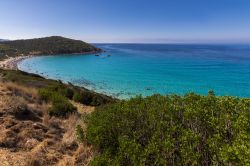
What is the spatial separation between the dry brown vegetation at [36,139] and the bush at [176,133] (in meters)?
1.27

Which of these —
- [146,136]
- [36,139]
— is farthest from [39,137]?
[146,136]

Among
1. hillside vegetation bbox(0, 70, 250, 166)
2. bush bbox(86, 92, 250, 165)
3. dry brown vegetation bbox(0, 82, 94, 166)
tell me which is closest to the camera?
bush bbox(86, 92, 250, 165)

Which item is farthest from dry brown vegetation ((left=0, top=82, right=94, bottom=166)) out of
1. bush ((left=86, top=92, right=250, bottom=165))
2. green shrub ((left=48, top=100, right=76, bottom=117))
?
bush ((left=86, top=92, right=250, bottom=165))

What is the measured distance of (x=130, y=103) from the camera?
990cm

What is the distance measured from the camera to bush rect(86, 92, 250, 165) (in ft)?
18.6

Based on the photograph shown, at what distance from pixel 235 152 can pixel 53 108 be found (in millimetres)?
11874

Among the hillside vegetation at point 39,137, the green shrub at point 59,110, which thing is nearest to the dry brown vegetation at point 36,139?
the hillside vegetation at point 39,137

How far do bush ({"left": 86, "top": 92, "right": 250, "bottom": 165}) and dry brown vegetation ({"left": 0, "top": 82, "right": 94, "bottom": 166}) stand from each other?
1.27 m

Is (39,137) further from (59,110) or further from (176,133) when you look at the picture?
(176,133)

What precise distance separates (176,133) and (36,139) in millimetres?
6023

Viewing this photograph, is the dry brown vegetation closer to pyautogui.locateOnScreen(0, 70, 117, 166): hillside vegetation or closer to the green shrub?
pyautogui.locateOnScreen(0, 70, 117, 166): hillside vegetation

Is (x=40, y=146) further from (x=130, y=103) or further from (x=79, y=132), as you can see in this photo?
(x=130, y=103)

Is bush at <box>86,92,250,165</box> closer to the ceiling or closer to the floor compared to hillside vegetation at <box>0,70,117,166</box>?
closer to the ceiling

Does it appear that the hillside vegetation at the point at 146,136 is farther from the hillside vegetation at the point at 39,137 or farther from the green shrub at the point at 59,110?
the green shrub at the point at 59,110
